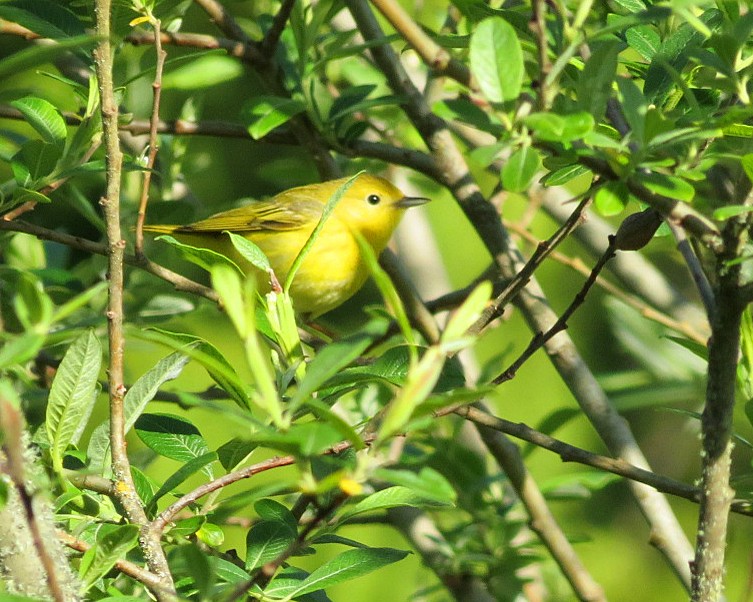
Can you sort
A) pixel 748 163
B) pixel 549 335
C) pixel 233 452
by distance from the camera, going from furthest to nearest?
pixel 549 335 < pixel 233 452 < pixel 748 163

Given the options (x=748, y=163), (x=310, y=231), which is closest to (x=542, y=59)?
(x=748, y=163)

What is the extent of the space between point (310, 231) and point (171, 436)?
2.39 m

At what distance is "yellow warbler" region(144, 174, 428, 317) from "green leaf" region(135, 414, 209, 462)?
75.9 inches

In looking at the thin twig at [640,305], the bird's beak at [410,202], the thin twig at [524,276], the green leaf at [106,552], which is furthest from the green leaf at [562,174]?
the bird's beak at [410,202]

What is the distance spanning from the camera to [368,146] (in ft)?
9.11

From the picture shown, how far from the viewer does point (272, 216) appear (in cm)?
410

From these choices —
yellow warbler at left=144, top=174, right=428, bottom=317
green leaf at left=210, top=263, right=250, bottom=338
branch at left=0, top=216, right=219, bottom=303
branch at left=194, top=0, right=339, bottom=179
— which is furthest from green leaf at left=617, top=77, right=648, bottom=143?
yellow warbler at left=144, top=174, right=428, bottom=317

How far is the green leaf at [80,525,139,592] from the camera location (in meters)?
1.27

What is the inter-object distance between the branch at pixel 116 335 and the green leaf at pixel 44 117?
49cm

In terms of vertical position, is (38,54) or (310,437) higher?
(38,54)

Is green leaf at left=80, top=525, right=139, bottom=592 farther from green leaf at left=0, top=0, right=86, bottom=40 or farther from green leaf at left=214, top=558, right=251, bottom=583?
green leaf at left=0, top=0, right=86, bottom=40

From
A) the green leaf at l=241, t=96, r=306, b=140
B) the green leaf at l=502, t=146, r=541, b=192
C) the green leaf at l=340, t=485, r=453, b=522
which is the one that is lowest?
the green leaf at l=340, t=485, r=453, b=522

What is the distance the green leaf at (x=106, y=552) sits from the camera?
1269mm

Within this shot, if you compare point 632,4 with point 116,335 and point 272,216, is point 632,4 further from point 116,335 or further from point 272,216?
point 272,216
